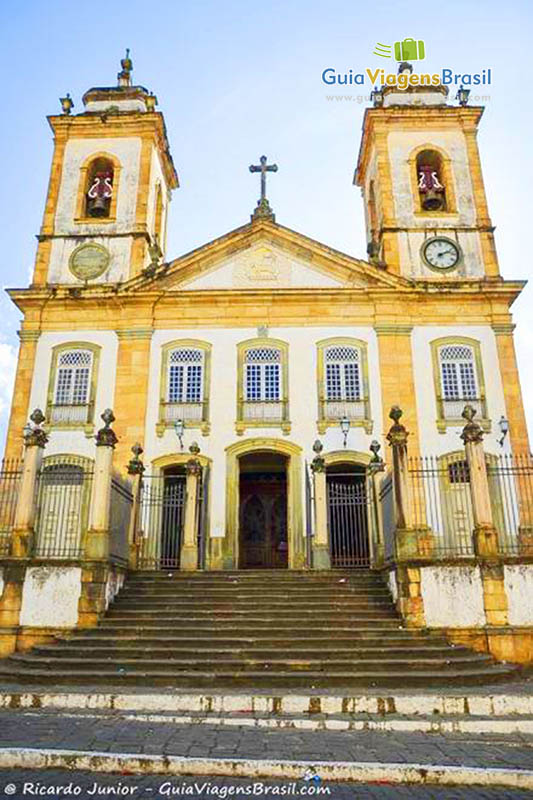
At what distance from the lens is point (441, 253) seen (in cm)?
1894

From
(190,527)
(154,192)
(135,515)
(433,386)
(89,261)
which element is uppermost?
(154,192)

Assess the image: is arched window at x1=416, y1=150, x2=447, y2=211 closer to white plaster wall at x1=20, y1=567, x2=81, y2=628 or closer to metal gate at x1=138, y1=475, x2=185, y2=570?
metal gate at x1=138, y1=475, x2=185, y2=570

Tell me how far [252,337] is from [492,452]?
6.99m

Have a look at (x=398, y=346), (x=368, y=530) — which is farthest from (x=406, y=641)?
(x=398, y=346)

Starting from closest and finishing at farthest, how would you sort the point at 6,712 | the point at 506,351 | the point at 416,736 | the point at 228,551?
the point at 416,736 → the point at 6,712 → the point at 228,551 → the point at 506,351

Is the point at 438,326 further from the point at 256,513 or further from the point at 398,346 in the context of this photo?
the point at 256,513

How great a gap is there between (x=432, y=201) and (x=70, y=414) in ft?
41.8

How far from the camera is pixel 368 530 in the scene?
51.0 feet

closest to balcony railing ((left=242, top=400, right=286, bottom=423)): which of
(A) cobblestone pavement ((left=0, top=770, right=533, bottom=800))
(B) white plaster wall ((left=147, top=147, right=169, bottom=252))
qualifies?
(B) white plaster wall ((left=147, top=147, right=169, bottom=252))

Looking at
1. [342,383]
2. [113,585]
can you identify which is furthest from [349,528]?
[113,585]

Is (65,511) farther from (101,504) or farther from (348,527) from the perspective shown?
(348,527)

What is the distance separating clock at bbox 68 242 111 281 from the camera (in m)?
19.0

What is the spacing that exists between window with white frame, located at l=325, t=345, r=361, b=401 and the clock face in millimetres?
3950

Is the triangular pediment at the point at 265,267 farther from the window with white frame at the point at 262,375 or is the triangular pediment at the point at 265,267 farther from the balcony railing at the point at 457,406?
the balcony railing at the point at 457,406
